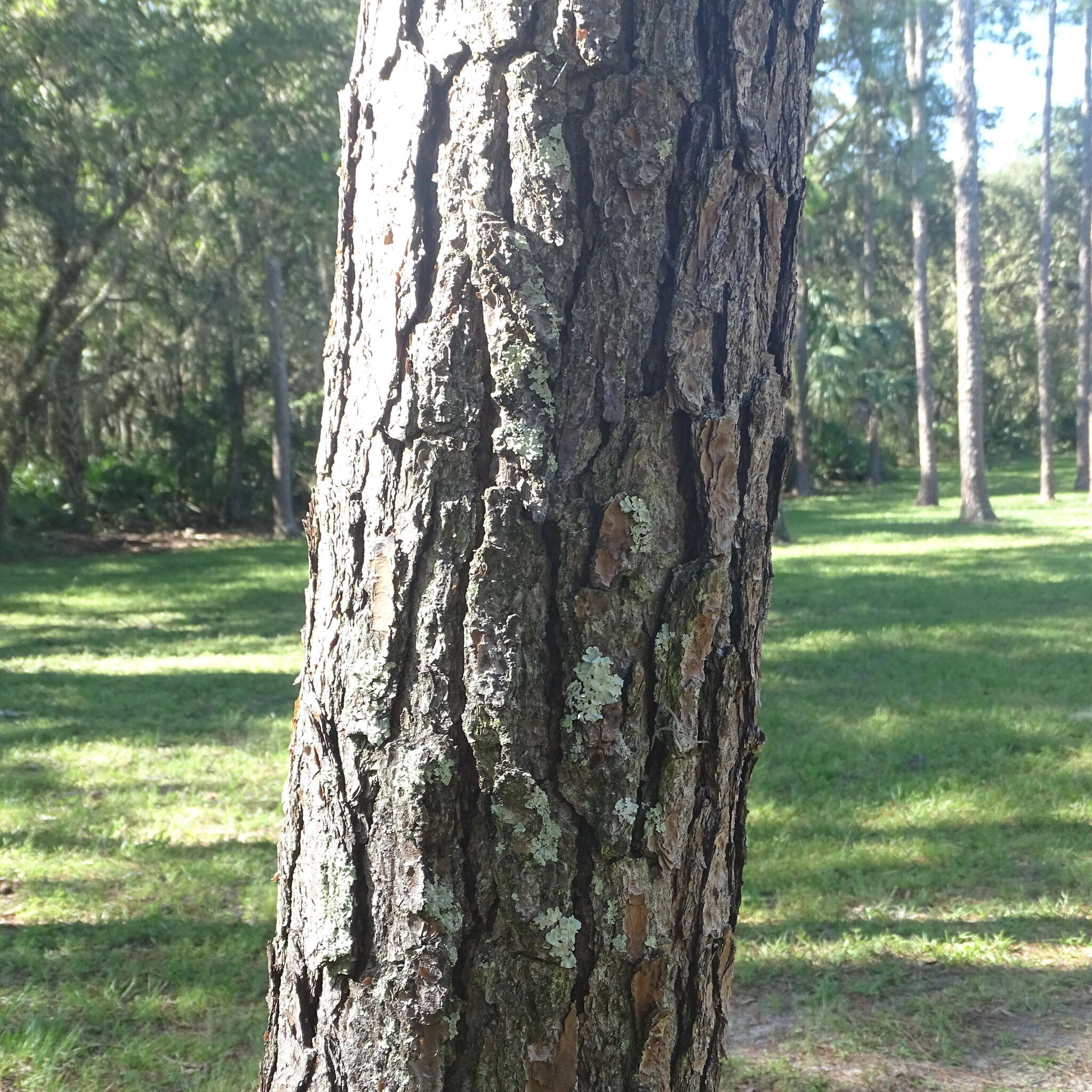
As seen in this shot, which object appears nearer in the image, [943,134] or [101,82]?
[101,82]

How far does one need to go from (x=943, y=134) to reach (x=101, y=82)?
17123mm

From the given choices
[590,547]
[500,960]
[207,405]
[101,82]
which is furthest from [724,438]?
[207,405]

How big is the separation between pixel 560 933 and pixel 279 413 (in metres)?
18.0

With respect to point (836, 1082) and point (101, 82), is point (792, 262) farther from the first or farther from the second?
point (101, 82)

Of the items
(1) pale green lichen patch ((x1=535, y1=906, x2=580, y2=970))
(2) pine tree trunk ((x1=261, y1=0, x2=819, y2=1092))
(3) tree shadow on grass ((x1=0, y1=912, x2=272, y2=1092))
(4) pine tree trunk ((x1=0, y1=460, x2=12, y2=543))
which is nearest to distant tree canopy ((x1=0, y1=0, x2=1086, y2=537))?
(4) pine tree trunk ((x1=0, y1=460, x2=12, y2=543))

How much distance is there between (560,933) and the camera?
4.73 ft

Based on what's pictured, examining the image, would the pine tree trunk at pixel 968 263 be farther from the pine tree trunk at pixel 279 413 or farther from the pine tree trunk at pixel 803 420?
the pine tree trunk at pixel 279 413

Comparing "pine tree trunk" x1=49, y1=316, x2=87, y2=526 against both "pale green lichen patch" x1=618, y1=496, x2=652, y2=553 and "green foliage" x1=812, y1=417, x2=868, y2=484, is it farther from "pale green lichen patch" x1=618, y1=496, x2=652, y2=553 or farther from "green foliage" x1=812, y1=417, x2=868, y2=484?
"green foliage" x1=812, y1=417, x2=868, y2=484

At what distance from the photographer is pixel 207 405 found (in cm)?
2080

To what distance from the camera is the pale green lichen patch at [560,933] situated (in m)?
1.43

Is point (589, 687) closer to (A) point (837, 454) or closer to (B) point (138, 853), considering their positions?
(B) point (138, 853)

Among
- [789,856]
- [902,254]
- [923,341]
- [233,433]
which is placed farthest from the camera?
[902,254]

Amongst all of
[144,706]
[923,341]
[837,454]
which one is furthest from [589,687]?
[837,454]

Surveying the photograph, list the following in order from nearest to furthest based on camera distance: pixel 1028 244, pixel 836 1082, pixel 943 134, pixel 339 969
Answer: pixel 339 969, pixel 836 1082, pixel 943 134, pixel 1028 244
